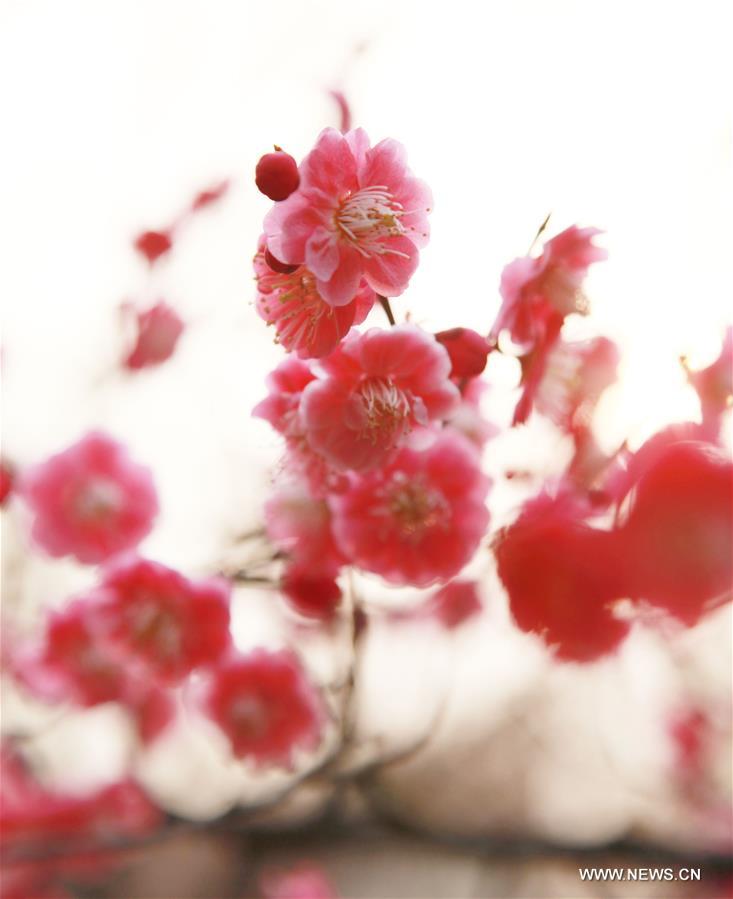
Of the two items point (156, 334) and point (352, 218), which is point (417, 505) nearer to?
point (352, 218)

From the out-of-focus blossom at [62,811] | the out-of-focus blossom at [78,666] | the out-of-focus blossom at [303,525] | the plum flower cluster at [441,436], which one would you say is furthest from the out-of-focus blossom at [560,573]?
the out-of-focus blossom at [62,811]

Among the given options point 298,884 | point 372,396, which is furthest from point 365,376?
→ point 298,884

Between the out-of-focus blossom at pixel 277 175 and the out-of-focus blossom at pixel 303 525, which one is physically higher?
the out-of-focus blossom at pixel 277 175

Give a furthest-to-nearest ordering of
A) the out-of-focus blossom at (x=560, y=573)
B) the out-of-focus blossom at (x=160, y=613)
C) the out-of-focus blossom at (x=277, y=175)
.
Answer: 1. the out-of-focus blossom at (x=160, y=613)
2. the out-of-focus blossom at (x=560, y=573)
3. the out-of-focus blossom at (x=277, y=175)

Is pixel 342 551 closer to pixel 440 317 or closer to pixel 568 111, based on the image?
pixel 440 317

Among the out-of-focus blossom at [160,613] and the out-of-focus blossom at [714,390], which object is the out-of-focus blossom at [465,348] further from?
the out-of-focus blossom at [160,613]

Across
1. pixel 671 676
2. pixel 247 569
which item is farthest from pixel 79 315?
pixel 671 676
